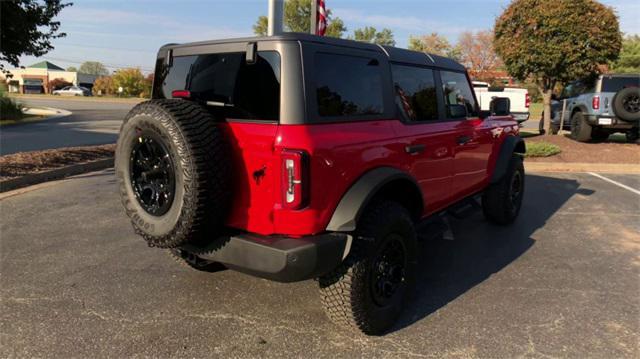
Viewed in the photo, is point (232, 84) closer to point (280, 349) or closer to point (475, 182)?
point (280, 349)

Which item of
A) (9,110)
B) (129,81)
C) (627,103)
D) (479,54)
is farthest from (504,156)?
(129,81)

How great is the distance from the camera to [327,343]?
2836 mm

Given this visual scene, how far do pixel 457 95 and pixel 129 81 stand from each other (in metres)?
62.4

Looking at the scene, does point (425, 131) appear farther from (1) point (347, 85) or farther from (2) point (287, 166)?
(2) point (287, 166)

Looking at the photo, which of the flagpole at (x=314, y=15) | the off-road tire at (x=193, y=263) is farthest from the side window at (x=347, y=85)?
the flagpole at (x=314, y=15)

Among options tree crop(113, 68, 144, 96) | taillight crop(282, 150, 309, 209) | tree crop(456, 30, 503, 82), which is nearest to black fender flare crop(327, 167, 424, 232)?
taillight crop(282, 150, 309, 209)

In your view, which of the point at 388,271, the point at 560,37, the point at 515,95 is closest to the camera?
the point at 388,271

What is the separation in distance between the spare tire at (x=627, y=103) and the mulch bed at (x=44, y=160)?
11329 millimetres

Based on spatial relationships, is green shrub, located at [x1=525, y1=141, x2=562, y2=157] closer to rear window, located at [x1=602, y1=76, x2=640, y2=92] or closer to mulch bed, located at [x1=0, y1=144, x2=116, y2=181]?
rear window, located at [x1=602, y1=76, x2=640, y2=92]

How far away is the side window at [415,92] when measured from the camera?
3.42m

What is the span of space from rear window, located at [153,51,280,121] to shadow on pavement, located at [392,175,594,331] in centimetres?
175

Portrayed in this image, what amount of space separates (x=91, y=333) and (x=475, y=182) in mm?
3658

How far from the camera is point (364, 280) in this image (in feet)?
9.25

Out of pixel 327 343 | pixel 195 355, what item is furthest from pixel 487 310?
pixel 195 355
